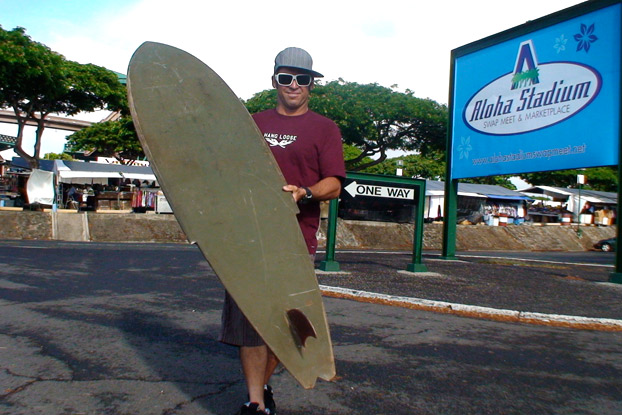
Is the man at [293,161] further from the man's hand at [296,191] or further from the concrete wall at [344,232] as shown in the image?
the concrete wall at [344,232]

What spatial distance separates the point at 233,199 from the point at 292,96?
0.63m

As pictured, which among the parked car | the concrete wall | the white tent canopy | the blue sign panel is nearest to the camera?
the blue sign panel

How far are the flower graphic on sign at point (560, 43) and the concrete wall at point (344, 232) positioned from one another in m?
10.6

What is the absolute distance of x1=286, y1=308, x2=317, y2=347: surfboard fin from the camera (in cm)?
217

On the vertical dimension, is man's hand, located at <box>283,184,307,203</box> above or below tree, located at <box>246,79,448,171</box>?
below

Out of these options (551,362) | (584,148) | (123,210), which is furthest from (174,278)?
(123,210)

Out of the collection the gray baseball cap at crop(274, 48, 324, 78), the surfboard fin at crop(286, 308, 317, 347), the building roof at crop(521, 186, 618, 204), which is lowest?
the surfboard fin at crop(286, 308, 317, 347)

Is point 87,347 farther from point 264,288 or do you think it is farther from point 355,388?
point 264,288

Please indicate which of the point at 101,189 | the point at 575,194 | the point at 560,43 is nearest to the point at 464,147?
the point at 560,43

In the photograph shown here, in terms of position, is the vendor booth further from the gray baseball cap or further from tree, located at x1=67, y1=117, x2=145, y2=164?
the gray baseball cap

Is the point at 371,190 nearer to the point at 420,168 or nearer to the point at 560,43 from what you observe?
the point at 560,43

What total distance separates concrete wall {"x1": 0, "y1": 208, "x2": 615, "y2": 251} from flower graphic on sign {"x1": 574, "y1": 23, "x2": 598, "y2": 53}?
11.0m

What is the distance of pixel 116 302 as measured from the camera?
210 inches

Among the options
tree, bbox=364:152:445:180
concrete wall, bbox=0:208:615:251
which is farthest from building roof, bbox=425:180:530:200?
tree, bbox=364:152:445:180
